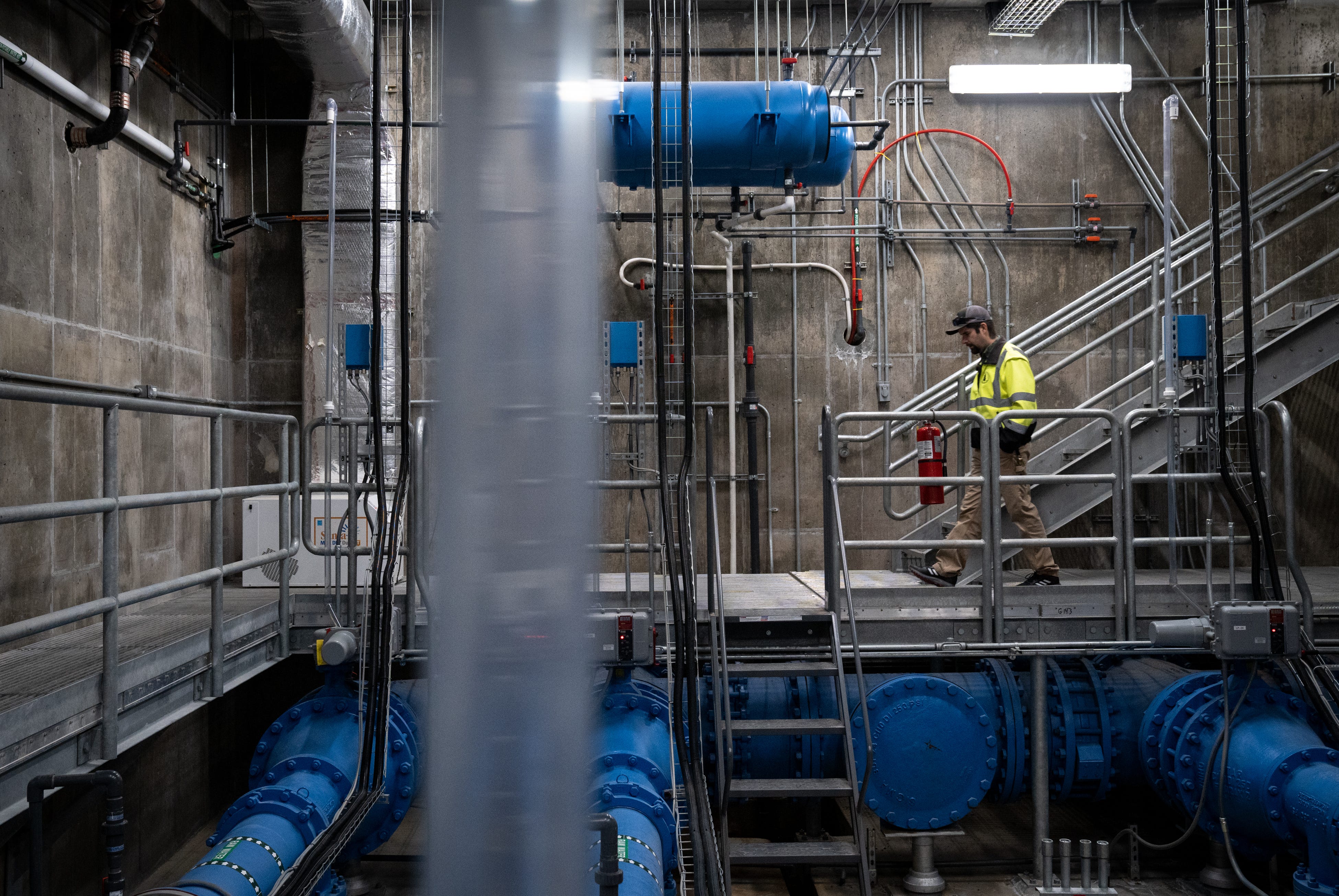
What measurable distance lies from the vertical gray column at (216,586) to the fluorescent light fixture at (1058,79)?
18.6ft

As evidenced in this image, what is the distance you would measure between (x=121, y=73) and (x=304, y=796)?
4.01m

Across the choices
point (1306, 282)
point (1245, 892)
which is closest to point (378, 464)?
point (1245, 892)

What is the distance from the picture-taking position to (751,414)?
6.79 m

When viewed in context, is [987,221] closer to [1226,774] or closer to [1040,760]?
[1040,760]

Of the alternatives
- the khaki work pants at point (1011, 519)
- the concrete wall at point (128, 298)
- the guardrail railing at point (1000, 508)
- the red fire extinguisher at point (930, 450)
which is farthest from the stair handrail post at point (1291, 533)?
the concrete wall at point (128, 298)

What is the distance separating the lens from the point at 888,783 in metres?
4.32

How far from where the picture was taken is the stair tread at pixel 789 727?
3627 millimetres

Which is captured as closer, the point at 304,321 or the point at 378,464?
the point at 378,464

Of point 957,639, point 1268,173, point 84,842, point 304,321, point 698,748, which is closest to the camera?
point 698,748

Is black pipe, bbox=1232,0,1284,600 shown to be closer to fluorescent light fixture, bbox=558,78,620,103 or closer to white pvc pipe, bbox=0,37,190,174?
fluorescent light fixture, bbox=558,78,620,103

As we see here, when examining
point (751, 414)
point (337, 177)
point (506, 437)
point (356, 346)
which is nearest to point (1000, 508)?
point (751, 414)

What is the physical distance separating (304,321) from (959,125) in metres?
5.19

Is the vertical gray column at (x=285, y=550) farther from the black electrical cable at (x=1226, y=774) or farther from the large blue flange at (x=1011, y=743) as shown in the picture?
the black electrical cable at (x=1226, y=774)

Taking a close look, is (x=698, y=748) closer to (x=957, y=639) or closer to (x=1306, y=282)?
(x=957, y=639)
